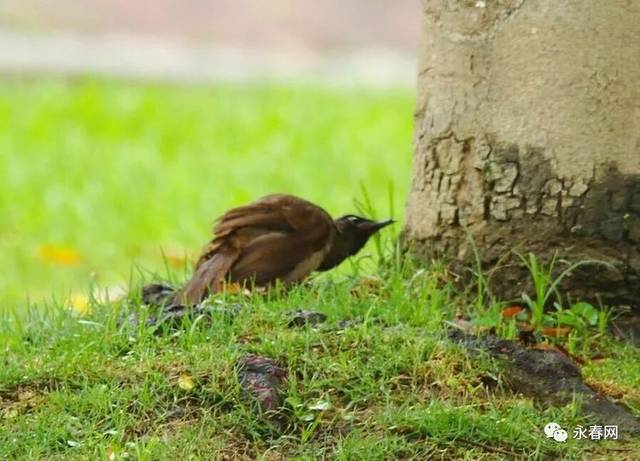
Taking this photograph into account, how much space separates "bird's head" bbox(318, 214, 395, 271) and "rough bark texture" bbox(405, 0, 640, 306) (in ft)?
1.31

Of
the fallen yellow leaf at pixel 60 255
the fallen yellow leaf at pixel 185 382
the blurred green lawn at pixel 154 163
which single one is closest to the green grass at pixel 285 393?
the fallen yellow leaf at pixel 185 382

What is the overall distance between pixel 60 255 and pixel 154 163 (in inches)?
76.3

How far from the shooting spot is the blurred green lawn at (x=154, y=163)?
867 centimetres

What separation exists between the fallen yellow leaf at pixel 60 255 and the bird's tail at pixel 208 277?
327 cm

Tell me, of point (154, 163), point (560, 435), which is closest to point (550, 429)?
point (560, 435)

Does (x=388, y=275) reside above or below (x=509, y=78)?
below

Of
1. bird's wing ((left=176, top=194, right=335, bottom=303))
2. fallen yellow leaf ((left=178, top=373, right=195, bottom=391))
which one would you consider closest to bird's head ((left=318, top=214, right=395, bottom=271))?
bird's wing ((left=176, top=194, right=335, bottom=303))

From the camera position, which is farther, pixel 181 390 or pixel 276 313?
pixel 276 313

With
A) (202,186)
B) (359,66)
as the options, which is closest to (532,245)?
(202,186)

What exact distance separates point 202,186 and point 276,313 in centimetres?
506

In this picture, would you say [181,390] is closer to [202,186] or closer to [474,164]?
[474,164]

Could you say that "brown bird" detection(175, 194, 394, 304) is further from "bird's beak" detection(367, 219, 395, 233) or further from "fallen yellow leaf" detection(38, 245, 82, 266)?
"fallen yellow leaf" detection(38, 245, 82, 266)

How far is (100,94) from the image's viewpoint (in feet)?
41.0

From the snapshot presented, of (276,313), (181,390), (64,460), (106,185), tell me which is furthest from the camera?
(106,185)
